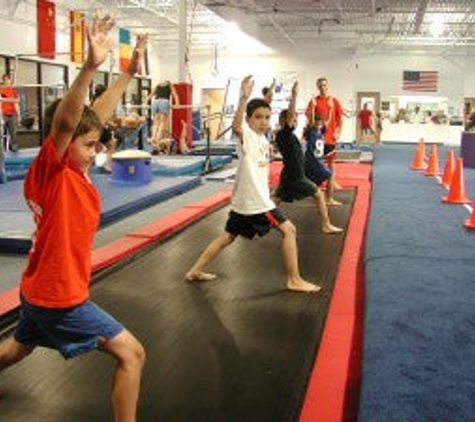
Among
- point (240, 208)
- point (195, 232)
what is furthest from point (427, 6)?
point (240, 208)

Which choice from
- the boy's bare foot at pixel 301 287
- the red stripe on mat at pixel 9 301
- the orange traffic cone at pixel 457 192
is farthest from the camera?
the orange traffic cone at pixel 457 192

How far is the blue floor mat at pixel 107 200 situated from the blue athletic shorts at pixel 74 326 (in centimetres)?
305

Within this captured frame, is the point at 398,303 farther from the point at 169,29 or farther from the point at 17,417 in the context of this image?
the point at 169,29

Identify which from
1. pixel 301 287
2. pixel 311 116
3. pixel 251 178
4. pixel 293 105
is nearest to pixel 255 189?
pixel 251 178

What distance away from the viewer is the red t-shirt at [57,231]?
6.56ft

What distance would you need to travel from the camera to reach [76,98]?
1847 mm

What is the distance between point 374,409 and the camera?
2.34 metres

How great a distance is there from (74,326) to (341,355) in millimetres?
1409

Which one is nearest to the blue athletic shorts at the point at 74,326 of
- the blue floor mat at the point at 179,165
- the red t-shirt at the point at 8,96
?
the blue floor mat at the point at 179,165

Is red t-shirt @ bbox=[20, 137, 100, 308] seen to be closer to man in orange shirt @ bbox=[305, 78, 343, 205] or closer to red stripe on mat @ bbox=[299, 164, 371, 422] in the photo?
red stripe on mat @ bbox=[299, 164, 371, 422]

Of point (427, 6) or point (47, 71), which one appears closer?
point (427, 6)

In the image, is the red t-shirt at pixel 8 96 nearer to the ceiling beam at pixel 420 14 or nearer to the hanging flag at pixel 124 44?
the hanging flag at pixel 124 44

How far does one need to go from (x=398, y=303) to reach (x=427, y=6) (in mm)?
12835

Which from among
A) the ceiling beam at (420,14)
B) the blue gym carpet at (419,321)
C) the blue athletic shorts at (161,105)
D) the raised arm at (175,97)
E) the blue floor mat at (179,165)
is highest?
the ceiling beam at (420,14)
